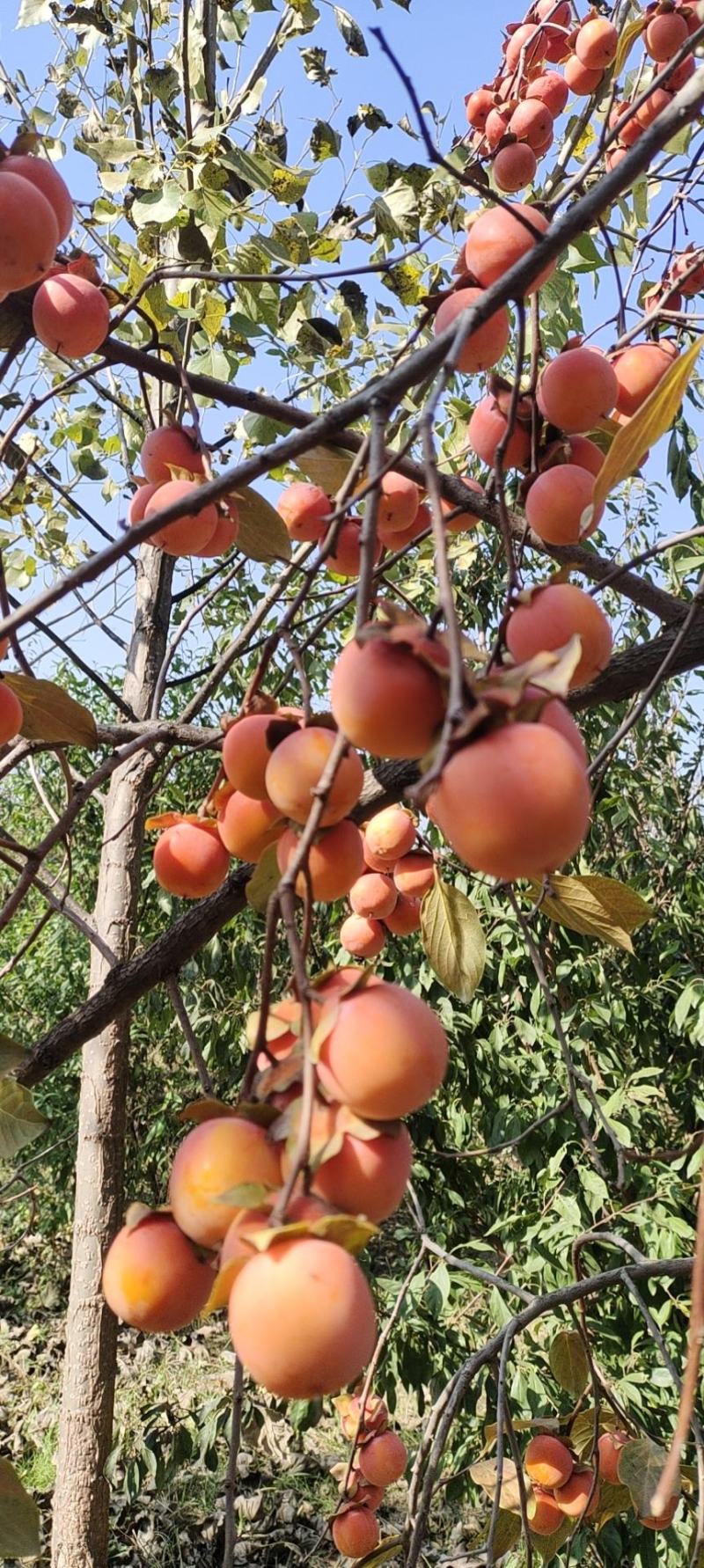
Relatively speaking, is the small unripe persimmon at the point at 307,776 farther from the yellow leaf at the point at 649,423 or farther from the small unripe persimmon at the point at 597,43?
the small unripe persimmon at the point at 597,43

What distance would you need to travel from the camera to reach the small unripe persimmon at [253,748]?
0.52 meters

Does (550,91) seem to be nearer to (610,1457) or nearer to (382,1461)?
(610,1457)

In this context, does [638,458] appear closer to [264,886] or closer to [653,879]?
[264,886]

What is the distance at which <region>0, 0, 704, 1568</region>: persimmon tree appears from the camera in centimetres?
35

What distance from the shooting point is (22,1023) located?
3922mm

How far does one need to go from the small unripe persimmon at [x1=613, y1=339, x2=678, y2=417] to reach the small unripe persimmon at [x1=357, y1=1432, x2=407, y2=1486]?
129cm

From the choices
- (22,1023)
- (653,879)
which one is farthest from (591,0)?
(22,1023)

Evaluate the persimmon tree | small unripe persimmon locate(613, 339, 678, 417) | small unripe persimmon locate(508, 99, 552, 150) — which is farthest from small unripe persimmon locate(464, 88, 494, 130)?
small unripe persimmon locate(613, 339, 678, 417)

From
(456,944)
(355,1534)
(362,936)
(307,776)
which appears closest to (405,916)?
(362,936)

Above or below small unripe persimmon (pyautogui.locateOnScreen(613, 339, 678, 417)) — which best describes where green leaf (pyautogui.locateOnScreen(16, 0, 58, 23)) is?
above

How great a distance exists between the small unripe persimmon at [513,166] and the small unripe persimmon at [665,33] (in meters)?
0.20

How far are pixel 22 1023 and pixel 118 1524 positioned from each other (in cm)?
185

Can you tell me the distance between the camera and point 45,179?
2.13 feet

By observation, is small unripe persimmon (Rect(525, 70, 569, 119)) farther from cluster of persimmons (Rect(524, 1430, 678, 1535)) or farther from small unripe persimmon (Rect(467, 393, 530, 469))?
cluster of persimmons (Rect(524, 1430, 678, 1535))
